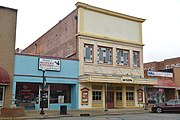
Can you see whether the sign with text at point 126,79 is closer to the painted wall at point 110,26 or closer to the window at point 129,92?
the window at point 129,92

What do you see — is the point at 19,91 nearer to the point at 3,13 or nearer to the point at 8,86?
the point at 8,86

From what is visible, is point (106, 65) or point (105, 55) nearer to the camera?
point (106, 65)

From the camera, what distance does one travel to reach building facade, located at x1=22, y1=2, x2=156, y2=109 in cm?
2862

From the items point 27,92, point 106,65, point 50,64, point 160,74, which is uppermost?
point 106,65

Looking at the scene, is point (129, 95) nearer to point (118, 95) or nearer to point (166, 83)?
point (118, 95)

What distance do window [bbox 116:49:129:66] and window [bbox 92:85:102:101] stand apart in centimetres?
440

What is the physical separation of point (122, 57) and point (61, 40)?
325 inches

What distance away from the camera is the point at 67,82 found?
27.5 meters

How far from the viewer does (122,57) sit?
3216 centimetres

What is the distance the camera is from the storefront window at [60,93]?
27.5m

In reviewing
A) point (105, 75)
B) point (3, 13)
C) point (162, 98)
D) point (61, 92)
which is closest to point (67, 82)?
point (61, 92)

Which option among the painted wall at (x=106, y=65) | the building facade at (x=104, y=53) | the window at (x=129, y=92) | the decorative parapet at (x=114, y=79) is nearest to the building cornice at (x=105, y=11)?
the building facade at (x=104, y=53)

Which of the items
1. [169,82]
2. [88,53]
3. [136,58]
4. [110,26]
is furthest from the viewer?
[169,82]

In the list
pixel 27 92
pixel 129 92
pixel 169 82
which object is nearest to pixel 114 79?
pixel 129 92
